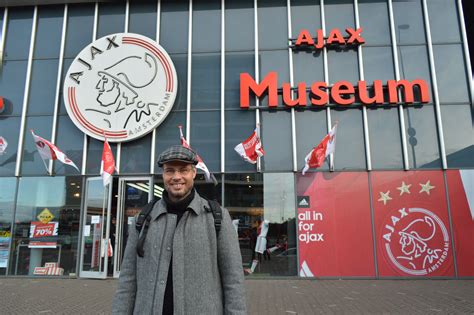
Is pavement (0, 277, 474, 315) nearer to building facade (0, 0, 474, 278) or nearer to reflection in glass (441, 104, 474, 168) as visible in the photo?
building facade (0, 0, 474, 278)

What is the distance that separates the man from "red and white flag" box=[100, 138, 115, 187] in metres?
8.71

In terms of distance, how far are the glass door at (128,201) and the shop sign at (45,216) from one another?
1966 millimetres

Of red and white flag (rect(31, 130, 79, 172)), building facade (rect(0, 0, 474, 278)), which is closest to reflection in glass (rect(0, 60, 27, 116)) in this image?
building facade (rect(0, 0, 474, 278))

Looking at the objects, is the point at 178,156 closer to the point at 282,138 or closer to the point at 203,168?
the point at 203,168

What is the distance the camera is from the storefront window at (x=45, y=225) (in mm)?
11375

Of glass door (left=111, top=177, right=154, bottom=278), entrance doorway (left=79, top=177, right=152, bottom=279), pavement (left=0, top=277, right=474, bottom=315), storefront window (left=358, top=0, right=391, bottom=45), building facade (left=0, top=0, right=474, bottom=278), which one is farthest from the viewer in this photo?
storefront window (left=358, top=0, right=391, bottom=45)

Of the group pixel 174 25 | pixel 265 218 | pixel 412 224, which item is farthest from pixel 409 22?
pixel 265 218

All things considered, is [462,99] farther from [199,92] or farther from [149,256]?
[149,256]

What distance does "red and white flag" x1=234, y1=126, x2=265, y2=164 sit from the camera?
1073 cm

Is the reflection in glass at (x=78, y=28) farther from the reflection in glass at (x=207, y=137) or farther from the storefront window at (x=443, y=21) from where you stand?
the storefront window at (x=443, y=21)

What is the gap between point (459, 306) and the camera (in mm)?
7285

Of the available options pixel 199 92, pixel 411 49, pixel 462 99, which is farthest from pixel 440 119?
pixel 199 92

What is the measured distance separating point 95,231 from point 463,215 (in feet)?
35.3

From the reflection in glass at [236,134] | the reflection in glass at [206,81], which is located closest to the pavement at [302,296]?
the reflection in glass at [236,134]
